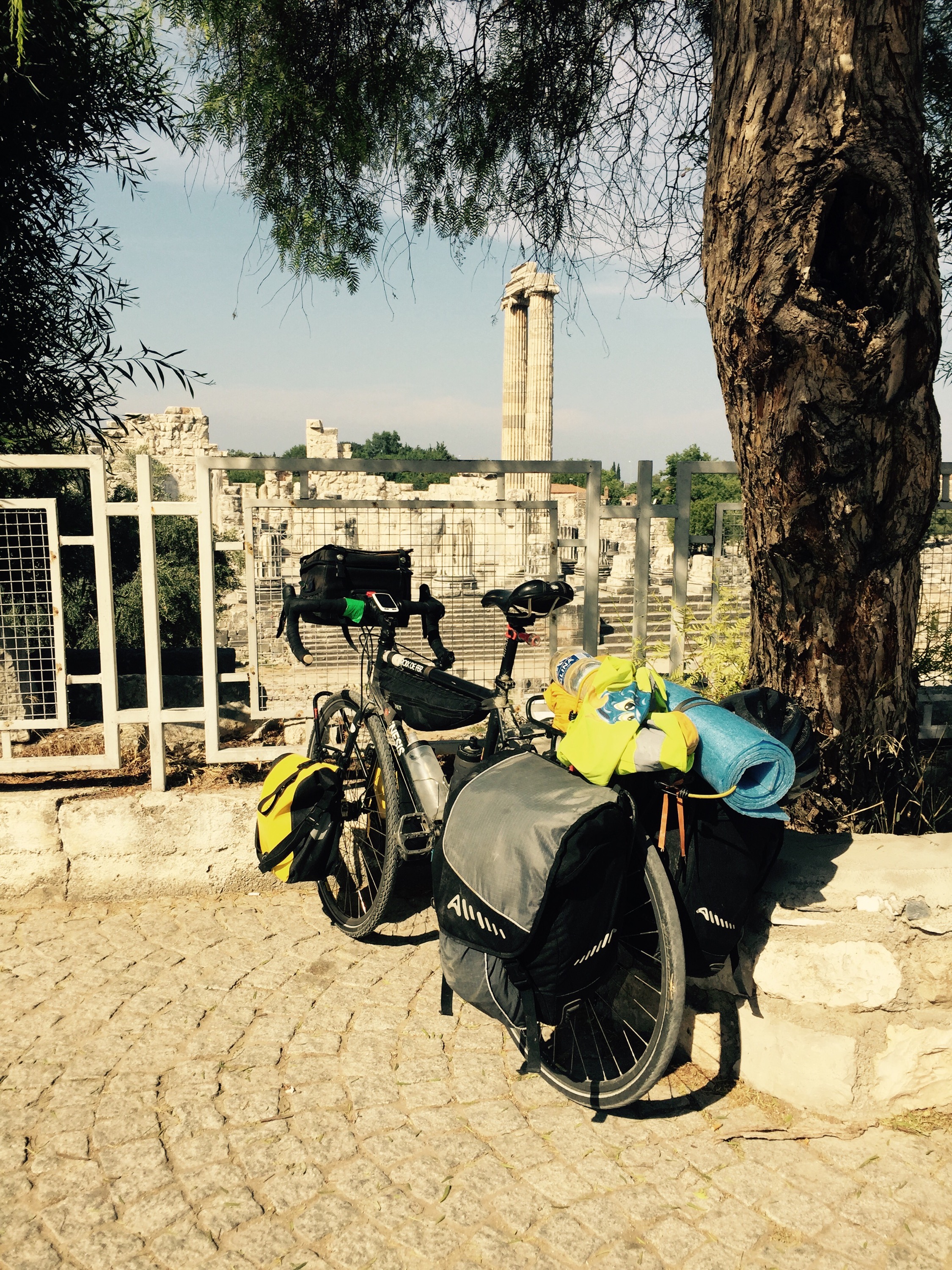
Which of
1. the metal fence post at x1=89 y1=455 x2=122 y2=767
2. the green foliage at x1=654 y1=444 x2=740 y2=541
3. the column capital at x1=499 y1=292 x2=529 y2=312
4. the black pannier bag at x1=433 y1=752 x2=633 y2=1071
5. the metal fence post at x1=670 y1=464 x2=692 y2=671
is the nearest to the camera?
the black pannier bag at x1=433 y1=752 x2=633 y2=1071

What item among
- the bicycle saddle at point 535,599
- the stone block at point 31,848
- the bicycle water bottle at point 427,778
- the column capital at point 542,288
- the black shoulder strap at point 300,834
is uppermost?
the column capital at point 542,288

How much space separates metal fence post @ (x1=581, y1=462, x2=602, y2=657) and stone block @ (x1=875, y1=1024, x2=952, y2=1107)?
257cm

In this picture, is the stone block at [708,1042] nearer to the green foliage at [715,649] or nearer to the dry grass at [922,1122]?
the dry grass at [922,1122]

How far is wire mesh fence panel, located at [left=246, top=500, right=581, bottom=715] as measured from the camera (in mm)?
4727

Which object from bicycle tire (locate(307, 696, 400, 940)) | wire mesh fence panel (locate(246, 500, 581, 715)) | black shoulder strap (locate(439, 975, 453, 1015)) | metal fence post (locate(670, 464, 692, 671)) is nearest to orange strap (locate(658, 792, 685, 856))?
black shoulder strap (locate(439, 975, 453, 1015))

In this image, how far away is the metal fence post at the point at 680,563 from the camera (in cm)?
484

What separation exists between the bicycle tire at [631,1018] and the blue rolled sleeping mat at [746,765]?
30 cm

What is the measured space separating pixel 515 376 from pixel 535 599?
32213mm

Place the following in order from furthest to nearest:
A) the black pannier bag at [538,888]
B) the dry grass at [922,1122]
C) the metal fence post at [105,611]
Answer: the metal fence post at [105,611]
the dry grass at [922,1122]
the black pannier bag at [538,888]

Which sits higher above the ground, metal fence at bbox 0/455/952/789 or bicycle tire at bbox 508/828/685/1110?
metal fence at bbox 0/455/952/789

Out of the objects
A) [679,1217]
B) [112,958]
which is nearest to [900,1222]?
[679,1217]

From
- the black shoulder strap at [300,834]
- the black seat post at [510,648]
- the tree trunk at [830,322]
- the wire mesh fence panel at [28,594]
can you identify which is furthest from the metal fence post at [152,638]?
the tree trunk at [830,322]

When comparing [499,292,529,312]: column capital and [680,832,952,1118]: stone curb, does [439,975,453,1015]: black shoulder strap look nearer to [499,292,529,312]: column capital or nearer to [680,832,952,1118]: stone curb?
[680,832,952,1118]: stone curb

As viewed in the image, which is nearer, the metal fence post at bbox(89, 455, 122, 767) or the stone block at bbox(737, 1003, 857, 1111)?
the stone block at bbox(737, 1003, 857, 1111)
